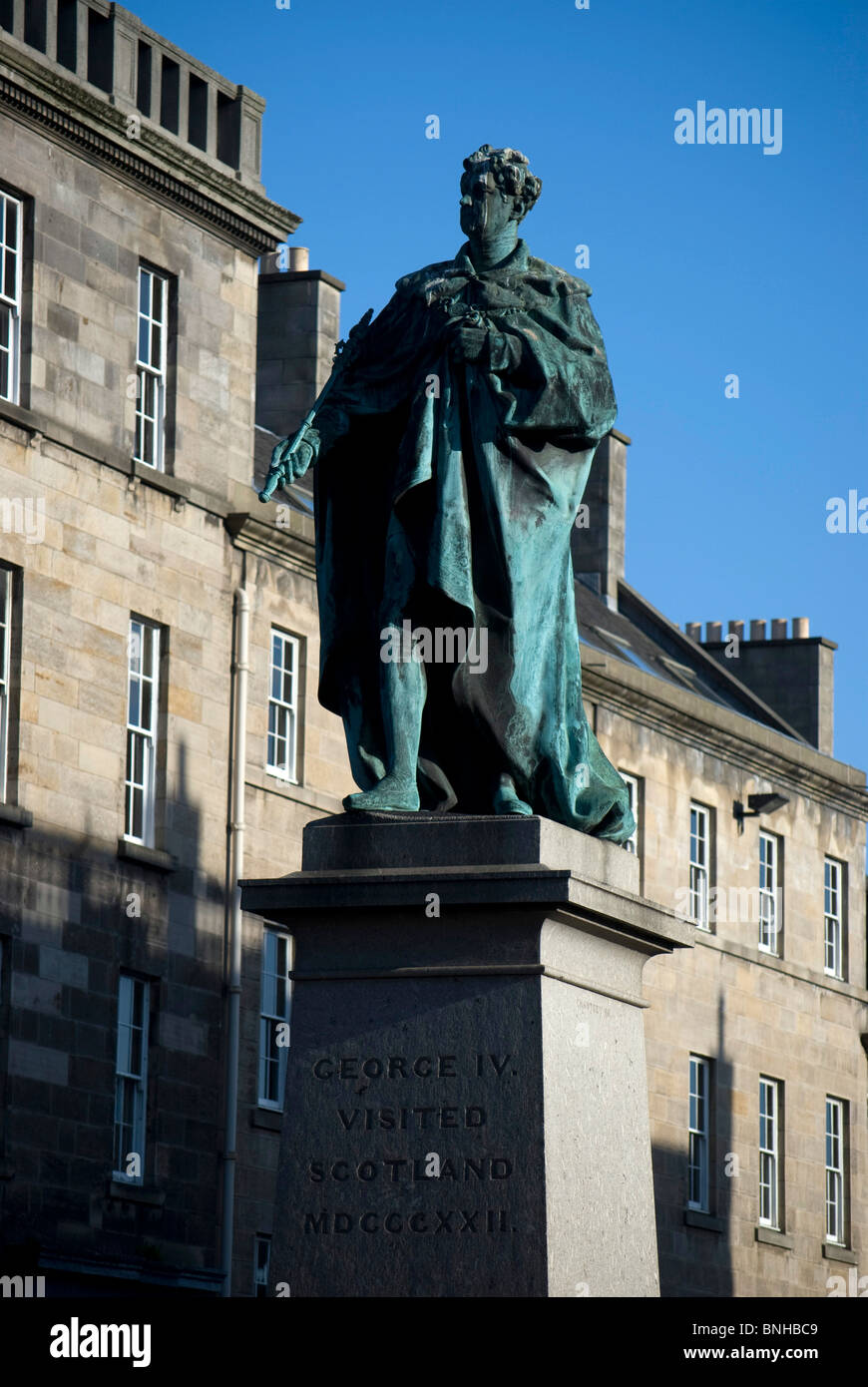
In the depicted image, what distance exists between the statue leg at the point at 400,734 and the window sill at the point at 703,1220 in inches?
1225

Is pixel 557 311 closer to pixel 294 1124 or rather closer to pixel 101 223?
pixel 294 1124

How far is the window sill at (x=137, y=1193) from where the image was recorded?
30.3 meters

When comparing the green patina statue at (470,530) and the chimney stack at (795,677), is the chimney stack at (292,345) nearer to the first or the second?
the chimney stack at (795,677)

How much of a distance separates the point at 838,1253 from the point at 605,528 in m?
11.6

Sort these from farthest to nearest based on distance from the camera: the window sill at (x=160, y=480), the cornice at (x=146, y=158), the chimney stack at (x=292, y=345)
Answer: the chimney stack at (x=292, y=345) < the window sill at (x=160, y=480) < the cornice at (x=146, y=158)

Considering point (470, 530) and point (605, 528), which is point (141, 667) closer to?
point (605, 528)

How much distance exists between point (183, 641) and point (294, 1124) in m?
21.5

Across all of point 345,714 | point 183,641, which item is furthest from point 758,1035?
point 345,714

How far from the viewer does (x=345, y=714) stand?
12.2 m

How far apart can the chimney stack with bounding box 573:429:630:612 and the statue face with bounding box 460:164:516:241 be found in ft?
114

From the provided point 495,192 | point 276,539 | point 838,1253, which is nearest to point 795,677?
point 838,1253

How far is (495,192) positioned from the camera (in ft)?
40.1

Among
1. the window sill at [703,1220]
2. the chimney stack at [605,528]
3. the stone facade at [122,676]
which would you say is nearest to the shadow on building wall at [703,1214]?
the window sill at [703,1220]

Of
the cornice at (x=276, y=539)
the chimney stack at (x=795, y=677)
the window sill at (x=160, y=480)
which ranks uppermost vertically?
the chimney stack at (x=795, y=677)
